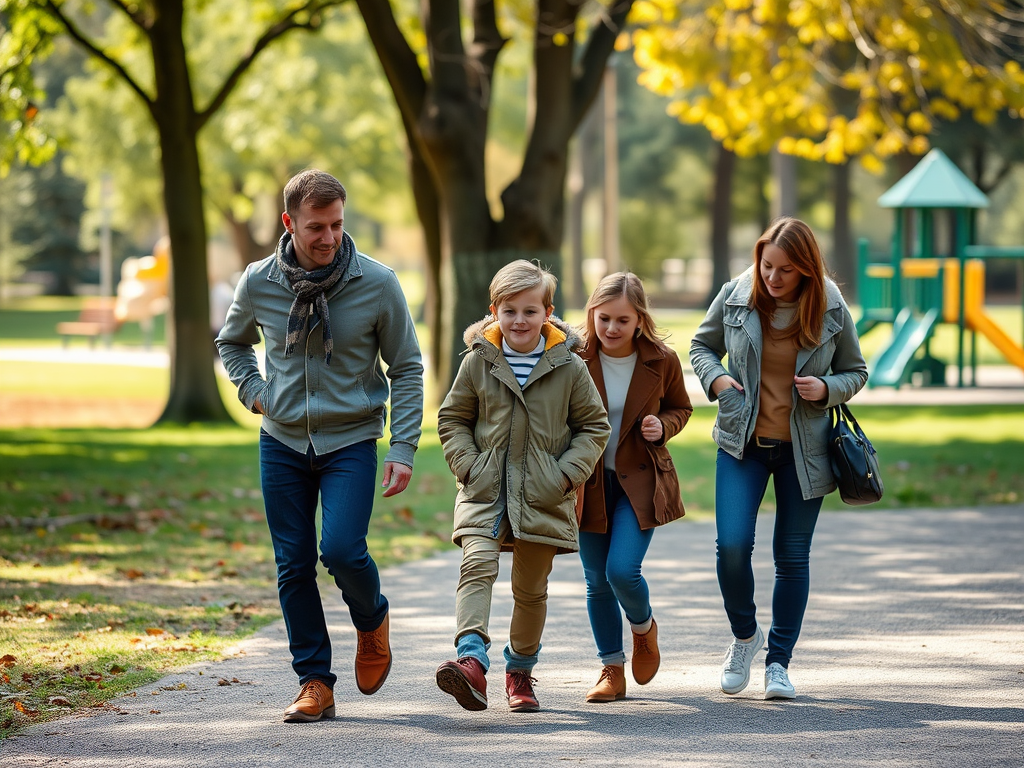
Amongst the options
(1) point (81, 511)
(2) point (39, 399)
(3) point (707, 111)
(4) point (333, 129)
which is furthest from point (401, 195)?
(1) point (81, 511)

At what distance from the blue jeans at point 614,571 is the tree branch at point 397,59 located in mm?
9273

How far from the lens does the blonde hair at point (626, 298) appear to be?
492 centimetres

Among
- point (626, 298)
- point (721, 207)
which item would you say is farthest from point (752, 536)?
point (721, 207)

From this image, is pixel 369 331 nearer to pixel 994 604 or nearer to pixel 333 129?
pixel 994 604

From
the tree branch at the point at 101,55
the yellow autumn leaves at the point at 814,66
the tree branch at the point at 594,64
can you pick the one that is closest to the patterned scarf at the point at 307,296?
the tree branch at the point at 594,64

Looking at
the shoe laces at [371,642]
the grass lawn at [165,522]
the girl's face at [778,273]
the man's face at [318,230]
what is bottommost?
the grass lawn at [165,522]

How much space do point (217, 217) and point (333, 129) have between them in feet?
25.4

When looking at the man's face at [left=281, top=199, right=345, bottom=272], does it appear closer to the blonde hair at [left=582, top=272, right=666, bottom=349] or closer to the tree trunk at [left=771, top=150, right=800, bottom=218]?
the blonde hair at [left=582, top=272, right=666, bottom=349]

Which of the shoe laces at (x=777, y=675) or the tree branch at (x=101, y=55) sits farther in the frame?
the tree branch at (x=101, y=55)

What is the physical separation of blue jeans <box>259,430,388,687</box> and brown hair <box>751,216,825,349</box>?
158 cm

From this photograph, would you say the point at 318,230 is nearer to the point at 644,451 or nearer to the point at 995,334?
the point at 644,451

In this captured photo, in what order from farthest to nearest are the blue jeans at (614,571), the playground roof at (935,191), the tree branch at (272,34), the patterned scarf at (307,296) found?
the playground roof at (935,191) < the tree branch at (272,34) < the blue jeans at (614,571) < the patterned scarf at (307,296)

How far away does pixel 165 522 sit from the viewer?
9.25 metres

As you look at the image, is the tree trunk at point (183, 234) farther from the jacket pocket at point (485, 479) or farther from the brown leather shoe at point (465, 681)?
the brown leather shoe at point (465, 681)
